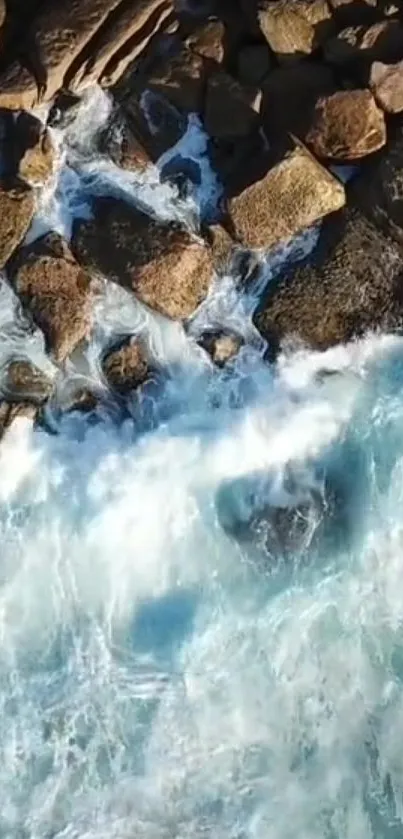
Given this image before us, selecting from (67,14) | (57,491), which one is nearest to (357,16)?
(67,14)

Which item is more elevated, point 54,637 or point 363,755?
point 54,637

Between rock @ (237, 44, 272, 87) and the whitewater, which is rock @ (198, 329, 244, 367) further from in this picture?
rock @ (237, 44, 272, 87)

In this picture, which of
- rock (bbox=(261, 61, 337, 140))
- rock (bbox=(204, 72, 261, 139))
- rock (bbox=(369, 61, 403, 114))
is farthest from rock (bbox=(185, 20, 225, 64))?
rock (bbox=(369, 61, 403, 114))

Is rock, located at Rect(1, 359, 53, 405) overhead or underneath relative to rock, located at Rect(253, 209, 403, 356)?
overhead

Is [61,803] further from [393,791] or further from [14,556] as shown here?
[393,791]

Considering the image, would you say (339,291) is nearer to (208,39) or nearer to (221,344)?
(221,344)

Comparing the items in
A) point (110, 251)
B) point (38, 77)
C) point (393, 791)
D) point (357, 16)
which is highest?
point (38, 77)

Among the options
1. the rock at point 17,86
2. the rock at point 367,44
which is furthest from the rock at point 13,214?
the rock at point 367,44

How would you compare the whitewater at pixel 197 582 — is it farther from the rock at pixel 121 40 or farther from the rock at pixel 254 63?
the rock at pixel 254 63
